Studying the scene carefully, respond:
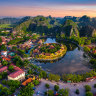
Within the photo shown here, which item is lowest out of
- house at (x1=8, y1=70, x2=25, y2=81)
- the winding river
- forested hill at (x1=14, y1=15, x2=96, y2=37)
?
the winding river

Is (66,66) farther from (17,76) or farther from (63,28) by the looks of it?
(63,28)

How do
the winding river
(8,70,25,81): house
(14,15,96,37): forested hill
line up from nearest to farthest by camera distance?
(8,70,25,81): house, the winding river, (14,15,96,37): forested hill

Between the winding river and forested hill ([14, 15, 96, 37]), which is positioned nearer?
the winding river

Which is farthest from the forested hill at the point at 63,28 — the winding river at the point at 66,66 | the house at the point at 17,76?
the house at the point at 17,76

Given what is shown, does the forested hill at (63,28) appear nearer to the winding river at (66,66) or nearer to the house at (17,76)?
the winding river at (66,66)

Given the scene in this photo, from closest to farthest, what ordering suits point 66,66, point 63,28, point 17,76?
point 17,76 < point 66,66 < point 63,28

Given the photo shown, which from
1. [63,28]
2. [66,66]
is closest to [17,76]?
[66,66]

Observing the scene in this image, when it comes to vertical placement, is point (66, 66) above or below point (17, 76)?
below

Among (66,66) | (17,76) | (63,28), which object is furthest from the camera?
(63,28)

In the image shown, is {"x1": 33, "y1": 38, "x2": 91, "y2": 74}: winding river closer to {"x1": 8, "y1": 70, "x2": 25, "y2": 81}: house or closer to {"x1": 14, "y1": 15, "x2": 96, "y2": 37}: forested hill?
{"x1": 8, "y1": 70, "x2": 25, "y2": 81}: house

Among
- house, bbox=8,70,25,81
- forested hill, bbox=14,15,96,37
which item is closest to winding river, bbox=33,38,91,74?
house, bbox=8,70,25,81

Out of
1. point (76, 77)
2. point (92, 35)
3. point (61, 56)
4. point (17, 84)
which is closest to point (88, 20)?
point (92, 35)
